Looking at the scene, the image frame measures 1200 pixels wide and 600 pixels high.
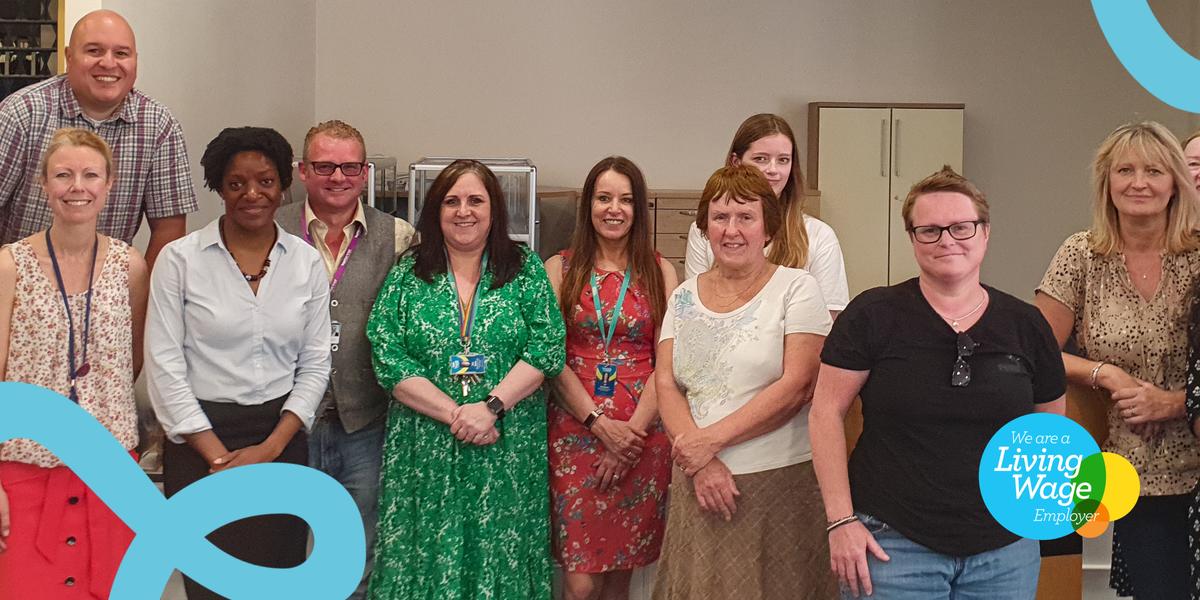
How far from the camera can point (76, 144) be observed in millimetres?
2691

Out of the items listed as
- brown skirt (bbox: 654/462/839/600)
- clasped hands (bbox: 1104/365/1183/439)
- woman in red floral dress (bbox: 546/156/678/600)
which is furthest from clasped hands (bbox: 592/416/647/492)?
clasped hands (bbox: 1104/365/1183/439)

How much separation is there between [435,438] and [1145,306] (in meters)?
1.79

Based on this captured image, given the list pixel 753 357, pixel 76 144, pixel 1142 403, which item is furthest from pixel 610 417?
pixel 76 144

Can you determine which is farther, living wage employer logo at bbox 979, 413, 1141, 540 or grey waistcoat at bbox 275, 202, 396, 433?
grey waistcoat at bbox 275, 202, 396, 433

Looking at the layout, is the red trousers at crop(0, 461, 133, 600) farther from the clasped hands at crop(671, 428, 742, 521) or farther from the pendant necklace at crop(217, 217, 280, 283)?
the clasped hands at crop(671, 428, 742, 521)

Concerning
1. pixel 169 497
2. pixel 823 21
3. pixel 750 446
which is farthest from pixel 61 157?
pixel 823 21

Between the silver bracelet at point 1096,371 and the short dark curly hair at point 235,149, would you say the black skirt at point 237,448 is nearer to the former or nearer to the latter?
the short dark curly hair at point 235,149

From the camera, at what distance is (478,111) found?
7469 millimetres

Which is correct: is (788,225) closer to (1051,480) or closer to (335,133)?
(1051,480)

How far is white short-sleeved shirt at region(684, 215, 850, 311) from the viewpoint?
10.7ft

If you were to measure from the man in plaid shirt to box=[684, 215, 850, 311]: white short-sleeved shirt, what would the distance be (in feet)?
4.78

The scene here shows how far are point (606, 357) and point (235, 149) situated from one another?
112cm

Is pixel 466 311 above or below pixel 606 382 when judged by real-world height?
above

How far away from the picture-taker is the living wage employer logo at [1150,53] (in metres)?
2.89
